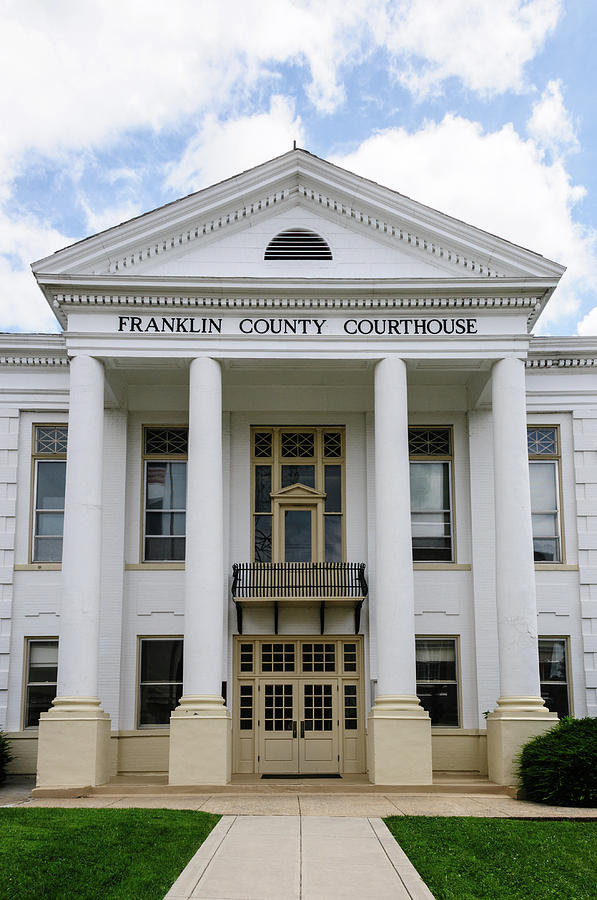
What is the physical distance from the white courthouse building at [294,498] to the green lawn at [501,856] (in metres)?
4.92

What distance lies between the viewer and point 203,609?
20.0 m

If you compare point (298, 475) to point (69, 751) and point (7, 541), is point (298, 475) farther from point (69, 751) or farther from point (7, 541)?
point (69, 751)

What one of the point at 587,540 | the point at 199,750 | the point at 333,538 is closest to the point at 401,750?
the point at 199,750

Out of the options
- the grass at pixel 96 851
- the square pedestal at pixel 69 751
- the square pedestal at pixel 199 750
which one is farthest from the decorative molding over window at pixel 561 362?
the grass at pixel 96 851

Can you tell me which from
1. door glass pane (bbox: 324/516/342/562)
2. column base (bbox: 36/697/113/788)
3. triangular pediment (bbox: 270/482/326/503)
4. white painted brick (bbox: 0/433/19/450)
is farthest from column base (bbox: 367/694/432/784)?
white painted brick (bbox: 0/433/19/450)

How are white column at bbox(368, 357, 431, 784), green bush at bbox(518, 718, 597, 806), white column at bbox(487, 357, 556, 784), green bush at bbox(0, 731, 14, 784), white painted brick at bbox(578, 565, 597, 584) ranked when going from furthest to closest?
1. white painted brick at bbox(578, 565, 597, 584)
2. green bush at bbox(0, 731, 14, 784)
3. white column at bbox(487, 357, 556, 784)
4. white column at bbox(368, 357, 431, 784)
5. green bush at bbox(518, 718, 597, 806)

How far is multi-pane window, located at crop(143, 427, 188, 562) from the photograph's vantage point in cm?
2361

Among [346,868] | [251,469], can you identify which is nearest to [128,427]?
[251,469]

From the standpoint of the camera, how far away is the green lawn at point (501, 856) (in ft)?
36.7

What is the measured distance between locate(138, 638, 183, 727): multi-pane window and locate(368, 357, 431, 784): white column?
4.69 metres

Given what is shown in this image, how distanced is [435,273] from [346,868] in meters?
12.9

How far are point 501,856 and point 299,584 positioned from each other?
10813 millimetres

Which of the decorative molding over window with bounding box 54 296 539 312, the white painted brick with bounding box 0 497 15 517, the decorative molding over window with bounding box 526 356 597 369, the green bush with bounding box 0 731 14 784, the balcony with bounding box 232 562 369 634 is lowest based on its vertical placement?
the green bush with bounding box 0 731 14 784

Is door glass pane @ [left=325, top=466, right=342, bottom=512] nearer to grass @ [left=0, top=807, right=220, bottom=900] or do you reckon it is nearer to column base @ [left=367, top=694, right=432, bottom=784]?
column base @ [left=367, top=694, right=432, bottom=784]
